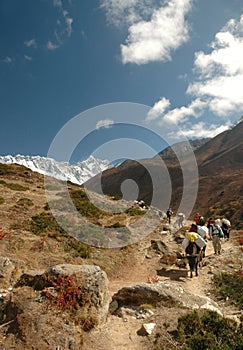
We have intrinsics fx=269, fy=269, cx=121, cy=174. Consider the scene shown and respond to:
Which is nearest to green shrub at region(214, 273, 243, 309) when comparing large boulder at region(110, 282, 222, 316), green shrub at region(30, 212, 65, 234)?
large boulder at region(110, 282, 222, 316)

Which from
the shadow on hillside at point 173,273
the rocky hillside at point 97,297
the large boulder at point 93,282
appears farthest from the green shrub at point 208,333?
the shadow on hillside at point 173,273

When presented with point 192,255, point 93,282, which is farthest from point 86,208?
point 93,282

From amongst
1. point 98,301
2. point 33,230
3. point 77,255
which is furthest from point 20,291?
point 33,230

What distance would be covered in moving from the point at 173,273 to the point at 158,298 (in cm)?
584

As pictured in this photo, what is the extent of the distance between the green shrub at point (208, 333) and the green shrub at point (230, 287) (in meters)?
4.27

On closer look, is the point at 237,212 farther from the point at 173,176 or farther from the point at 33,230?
the point at 173,176

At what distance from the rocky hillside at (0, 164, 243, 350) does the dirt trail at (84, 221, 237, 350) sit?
3cm

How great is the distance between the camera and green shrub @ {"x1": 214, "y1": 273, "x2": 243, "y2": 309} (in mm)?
10964

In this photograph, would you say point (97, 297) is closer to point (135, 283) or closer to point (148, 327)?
point (148, 327)

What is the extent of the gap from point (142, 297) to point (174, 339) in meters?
2.54

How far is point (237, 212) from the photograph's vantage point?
4766 centimetres

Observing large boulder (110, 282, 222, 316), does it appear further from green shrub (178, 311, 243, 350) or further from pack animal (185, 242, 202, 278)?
pack animal (185, 242, 202, 278)

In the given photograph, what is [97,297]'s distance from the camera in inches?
308

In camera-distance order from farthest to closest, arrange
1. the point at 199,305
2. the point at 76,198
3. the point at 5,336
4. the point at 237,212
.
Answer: the point at 237,212, the point at 76,198, the point at 199,305, the point at 5,336
